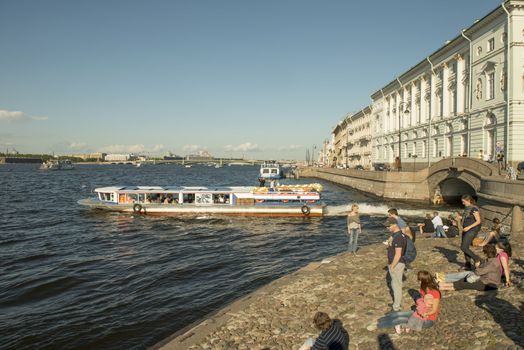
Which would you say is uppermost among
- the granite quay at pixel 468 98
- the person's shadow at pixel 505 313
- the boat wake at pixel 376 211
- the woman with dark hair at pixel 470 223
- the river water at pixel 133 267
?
the granite quay at pixel 468 98

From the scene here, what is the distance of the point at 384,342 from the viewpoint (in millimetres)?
8039

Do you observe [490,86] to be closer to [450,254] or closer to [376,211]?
[376,211]

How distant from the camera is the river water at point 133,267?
12.4 metres

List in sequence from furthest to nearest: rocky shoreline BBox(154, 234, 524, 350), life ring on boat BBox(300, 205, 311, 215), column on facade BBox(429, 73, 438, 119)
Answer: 1. column on facade BBox(429, 73, 438, 119)
2. life ring on boat BBox(300, 205, 311, 215)
3. rocky shoreline BBox(154, 234, 524, 350)

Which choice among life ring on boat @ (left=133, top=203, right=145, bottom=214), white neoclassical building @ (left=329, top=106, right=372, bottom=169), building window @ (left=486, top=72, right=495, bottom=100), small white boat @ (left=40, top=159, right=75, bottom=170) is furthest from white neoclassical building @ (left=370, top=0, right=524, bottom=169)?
small white boat @ (left=40, top=159, right=75, bottom=170)

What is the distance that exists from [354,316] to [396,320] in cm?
110

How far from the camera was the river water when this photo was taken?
12.4 meters

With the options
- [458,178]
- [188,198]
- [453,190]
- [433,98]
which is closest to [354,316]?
[188,198]

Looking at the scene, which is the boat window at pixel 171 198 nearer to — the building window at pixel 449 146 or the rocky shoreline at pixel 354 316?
the rocky shoreline at pixel 354 316

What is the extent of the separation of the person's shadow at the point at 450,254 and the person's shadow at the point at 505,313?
3.90m

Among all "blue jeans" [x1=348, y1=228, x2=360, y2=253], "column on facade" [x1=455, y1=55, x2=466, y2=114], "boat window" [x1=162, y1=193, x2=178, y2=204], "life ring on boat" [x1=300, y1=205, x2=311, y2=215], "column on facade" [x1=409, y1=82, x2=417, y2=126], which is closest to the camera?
"blue jeans" [x1=348, y1=228, x2=360, y2=253]

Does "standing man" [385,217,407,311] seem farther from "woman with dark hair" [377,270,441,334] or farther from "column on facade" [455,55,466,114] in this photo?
"column on facade" [455,55,466,114]

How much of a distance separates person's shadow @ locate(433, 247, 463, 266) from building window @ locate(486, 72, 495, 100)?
28.4 metres

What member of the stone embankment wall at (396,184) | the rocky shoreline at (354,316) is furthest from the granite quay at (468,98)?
the rocky shoreline at (354,316)
